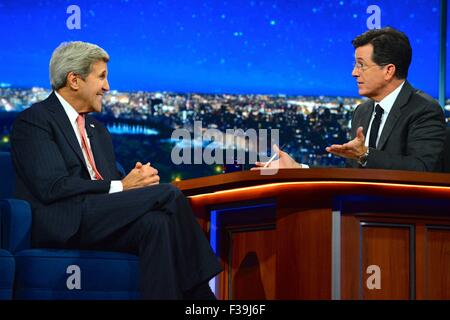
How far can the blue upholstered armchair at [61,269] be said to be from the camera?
2660mm

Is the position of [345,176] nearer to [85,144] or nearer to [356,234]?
[356,234]

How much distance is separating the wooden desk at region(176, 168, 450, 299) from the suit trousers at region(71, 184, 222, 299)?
0.21 metres

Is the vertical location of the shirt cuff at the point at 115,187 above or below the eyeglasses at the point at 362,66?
below

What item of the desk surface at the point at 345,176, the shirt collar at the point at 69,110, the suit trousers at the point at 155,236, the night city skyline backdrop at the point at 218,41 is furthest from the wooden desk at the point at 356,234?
the night city skyline backdrop at the point at 218,41

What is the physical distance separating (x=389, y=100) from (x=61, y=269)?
1.57m

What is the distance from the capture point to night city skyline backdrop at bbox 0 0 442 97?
5.13m

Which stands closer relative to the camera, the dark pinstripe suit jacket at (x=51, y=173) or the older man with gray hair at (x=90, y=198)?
the older man with gray hair at (x=90, y=198)

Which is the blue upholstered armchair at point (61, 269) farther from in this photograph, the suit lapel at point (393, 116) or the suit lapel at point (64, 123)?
the suit lapel at point (393, 116)

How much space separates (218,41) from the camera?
5383 millimetres

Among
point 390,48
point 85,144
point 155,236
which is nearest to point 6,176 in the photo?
point 85,144

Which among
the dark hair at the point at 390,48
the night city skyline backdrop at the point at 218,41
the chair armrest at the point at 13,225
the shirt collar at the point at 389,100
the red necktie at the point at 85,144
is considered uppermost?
the night city skyline backdrop at the point at 218,41

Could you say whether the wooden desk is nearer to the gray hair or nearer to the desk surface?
the desk surface

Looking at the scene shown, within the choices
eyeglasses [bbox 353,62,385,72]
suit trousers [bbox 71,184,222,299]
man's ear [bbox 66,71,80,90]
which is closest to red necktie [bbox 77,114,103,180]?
man's ear [bbox 66,71,80,90]

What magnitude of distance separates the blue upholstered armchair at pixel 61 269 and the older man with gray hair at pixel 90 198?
0.23 ft
